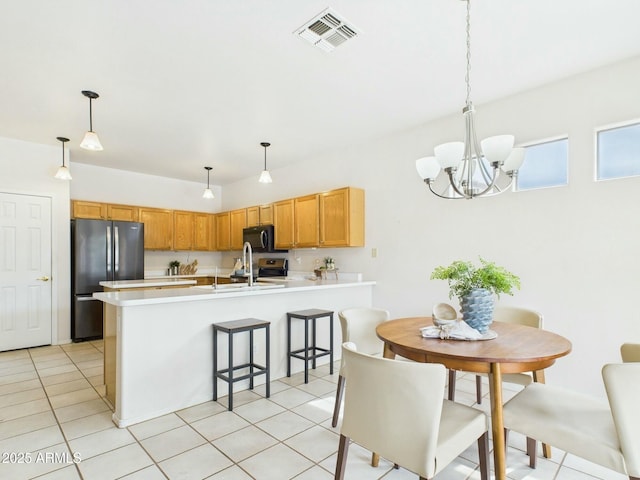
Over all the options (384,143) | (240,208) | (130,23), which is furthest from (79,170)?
(384,143)

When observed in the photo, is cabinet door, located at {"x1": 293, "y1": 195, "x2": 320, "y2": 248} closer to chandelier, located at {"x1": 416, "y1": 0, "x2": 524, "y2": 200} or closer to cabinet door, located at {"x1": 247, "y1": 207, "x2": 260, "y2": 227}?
cabinet door, located at {"x1": 247, "y1": 207, "x2": 260, "y2": 227}

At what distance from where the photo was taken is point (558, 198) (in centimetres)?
303

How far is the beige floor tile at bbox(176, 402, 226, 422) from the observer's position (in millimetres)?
2660

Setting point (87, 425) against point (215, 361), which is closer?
point (87, 425)

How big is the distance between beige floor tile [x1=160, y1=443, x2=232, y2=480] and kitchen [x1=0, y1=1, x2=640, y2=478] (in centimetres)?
263

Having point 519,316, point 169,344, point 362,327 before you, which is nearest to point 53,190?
point 169,344

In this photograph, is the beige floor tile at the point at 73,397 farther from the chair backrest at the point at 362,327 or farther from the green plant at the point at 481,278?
the green plant at the point at 481,278

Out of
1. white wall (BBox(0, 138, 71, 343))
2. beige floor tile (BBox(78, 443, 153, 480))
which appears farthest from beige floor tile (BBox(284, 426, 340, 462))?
white wall (BBox(0, 138, 71, 343))

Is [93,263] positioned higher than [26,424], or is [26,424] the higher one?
[93,263]

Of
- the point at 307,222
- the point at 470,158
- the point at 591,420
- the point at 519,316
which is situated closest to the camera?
the point at 591,420

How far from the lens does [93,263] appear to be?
5.00m

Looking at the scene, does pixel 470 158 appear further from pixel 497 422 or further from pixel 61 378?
pixel 61 378

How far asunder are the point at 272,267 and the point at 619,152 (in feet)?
15.4

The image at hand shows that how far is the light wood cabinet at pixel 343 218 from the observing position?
4.50 meters
